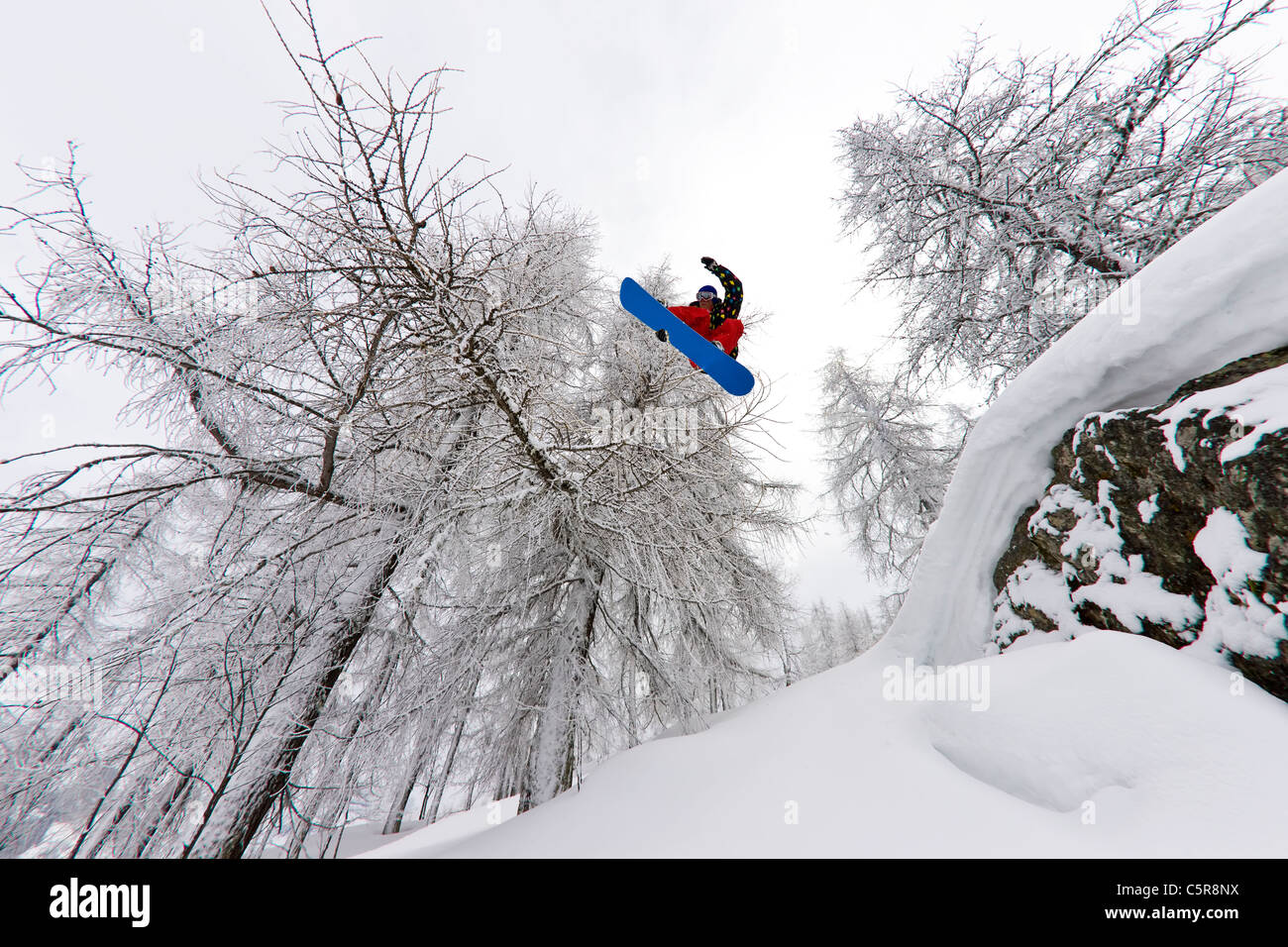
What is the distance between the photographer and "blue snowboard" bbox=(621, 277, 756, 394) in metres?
4.54

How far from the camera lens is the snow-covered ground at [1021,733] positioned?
1.43 m

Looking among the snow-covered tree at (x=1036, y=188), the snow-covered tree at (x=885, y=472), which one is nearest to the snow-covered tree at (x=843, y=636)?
the snow-covered tree at (x=885, y=472)

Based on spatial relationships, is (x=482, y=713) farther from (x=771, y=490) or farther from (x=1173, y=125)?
(x=1173, y=125)

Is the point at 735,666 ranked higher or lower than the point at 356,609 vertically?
lower

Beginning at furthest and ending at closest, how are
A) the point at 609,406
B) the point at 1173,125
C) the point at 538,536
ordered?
1. the point at 609,406
2. the point at 1173,125
3. the point at 538,536

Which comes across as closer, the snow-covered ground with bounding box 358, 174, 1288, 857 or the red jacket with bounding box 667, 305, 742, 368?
the snow-covered ground with bounding box 358, 174, 1288, 857

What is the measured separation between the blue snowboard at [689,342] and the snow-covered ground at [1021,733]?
7.43ft

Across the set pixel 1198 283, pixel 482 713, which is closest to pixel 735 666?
pixel 482 713

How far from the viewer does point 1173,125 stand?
4.44 meters

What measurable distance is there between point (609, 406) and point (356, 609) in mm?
3464

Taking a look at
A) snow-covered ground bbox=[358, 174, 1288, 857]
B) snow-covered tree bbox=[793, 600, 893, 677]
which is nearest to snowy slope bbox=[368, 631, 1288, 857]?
snow-covered ground bbox=[358, 174, 1288, 857]

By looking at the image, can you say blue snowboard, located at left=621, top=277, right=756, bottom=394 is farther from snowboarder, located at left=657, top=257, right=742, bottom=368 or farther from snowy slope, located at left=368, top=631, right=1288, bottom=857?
snowy slope, located at left=368, top=631, right=1288, bottom=857

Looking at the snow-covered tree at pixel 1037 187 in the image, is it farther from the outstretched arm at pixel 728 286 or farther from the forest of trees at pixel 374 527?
the outstretched arm at pixel 728 286

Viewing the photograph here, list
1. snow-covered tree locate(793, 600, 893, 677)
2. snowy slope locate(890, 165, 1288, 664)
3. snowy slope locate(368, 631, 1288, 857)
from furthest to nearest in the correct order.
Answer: snow-covered tree locate(793, 600, 893, 677), snowy slope locate(890, 165, 1288, 664), snowy slope locate(368, 631, 1288, 857)
